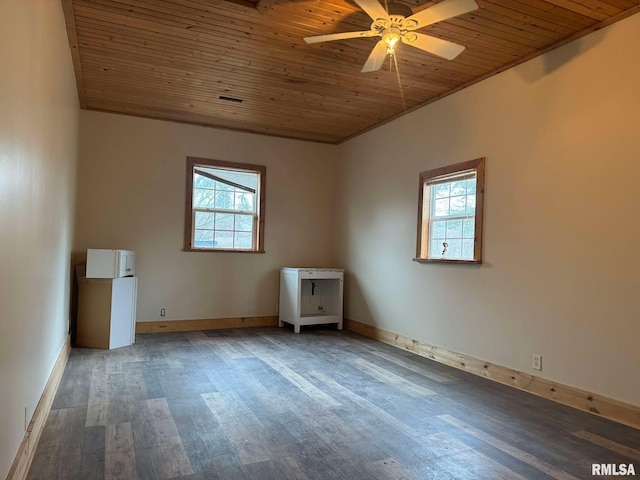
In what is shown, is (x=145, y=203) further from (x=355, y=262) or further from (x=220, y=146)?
(x=355, y=262)

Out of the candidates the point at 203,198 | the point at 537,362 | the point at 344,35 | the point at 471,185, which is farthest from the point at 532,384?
the point at 203,198

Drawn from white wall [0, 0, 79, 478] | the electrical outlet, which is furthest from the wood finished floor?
white wall [0, 0, 79, 478]

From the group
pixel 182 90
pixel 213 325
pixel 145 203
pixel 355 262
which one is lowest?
pixel 213 325

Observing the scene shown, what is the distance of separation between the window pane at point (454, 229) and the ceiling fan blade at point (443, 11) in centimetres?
223

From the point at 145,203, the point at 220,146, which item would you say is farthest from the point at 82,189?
the point at 220,146

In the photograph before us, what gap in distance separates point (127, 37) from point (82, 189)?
2.47m

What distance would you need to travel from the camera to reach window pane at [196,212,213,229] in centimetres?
620

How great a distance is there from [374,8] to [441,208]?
2.54 metres

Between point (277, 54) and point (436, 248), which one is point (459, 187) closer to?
point (436, 248)

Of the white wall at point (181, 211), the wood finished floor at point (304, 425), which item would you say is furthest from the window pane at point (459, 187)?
the white wall at point (181, 211)

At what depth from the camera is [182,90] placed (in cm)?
484

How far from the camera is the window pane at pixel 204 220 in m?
6.20

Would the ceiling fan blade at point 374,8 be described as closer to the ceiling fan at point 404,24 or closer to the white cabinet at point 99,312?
the ceiling fan at point 404,24

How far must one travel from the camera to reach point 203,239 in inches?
245
